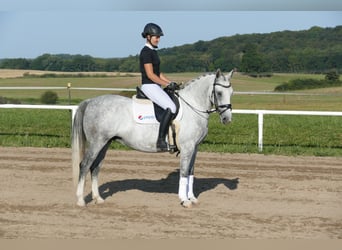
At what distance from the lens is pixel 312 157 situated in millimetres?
12703

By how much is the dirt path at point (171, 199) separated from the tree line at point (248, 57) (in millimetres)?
11225

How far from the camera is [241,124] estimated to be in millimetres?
19797

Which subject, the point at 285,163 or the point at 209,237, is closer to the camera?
the point at 209,237

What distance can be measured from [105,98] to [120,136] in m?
0.59

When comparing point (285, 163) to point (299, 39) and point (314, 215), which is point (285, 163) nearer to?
point (314, 215)

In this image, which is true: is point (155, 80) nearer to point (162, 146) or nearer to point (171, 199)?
point (162, 146)

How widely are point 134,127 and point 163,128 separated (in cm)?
42

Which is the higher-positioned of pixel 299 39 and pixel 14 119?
pixel 299 39

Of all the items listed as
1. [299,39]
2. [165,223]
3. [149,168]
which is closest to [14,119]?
[149,168]

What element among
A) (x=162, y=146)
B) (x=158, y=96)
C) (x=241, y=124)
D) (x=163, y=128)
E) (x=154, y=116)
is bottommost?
(x=241, y=124)

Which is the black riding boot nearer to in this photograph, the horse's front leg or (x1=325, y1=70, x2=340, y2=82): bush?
the horse's front leg

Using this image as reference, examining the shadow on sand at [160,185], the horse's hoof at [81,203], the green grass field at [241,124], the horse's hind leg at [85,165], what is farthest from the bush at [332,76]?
the horse's hoof at [81,203]

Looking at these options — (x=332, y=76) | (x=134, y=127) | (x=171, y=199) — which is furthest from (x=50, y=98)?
(x=134, y=127)

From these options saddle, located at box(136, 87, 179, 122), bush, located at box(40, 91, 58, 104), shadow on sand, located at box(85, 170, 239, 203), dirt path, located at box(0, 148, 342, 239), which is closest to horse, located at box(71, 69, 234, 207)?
saddle, located at box(136, 87, 179, 122)
